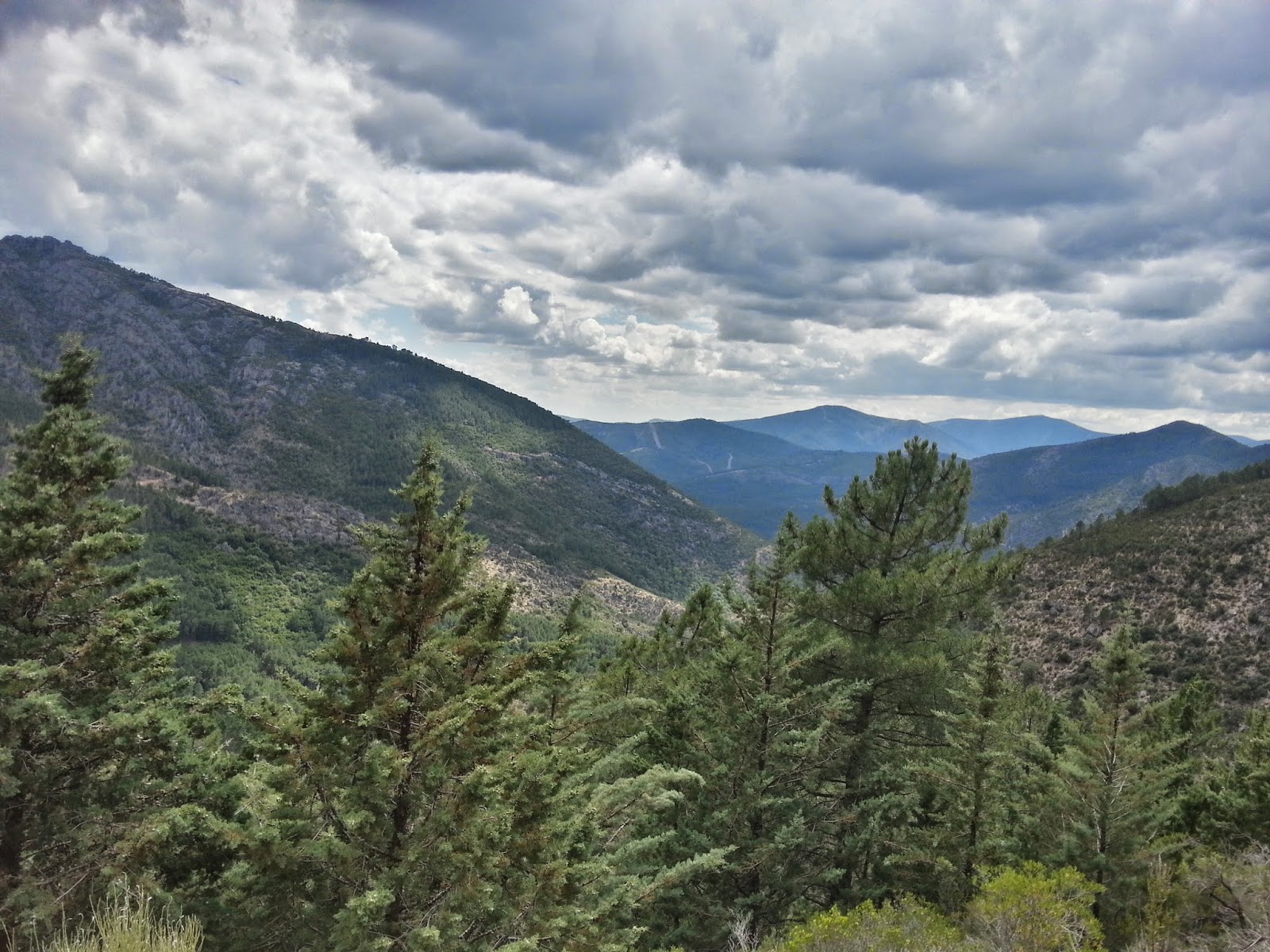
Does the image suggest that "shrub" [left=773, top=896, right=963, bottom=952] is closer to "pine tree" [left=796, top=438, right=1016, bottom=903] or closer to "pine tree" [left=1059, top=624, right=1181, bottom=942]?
"pine tree" [left=796, top=438, right=1016, bottom=903]

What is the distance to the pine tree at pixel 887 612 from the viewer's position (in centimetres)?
1440

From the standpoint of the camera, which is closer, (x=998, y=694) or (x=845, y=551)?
(x=998, y=694)

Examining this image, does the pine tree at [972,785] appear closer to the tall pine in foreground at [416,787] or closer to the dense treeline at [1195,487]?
the tall pine in foreground at [416,787]

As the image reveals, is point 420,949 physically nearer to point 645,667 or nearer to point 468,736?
point 468,736

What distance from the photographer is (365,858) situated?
7500mm

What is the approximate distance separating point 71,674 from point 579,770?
26.8 ft

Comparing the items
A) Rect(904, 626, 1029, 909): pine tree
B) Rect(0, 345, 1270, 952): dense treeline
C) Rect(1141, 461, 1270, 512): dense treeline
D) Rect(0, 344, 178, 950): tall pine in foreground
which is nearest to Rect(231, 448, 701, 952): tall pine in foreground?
Rect(0, 345, 1270, 952): dense treeline

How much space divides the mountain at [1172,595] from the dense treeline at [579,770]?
35645mm

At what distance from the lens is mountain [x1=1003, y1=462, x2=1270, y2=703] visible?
48312 millimetres

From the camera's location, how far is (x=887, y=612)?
1508 cm

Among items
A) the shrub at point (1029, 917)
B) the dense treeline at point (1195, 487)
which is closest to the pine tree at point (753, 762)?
the shrub at point (1029, 917)

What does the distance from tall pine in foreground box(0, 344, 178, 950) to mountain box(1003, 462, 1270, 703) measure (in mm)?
49387

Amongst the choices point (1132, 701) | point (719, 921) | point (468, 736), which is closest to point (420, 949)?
point (468, 736)

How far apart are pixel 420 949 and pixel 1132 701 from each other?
549 inches
